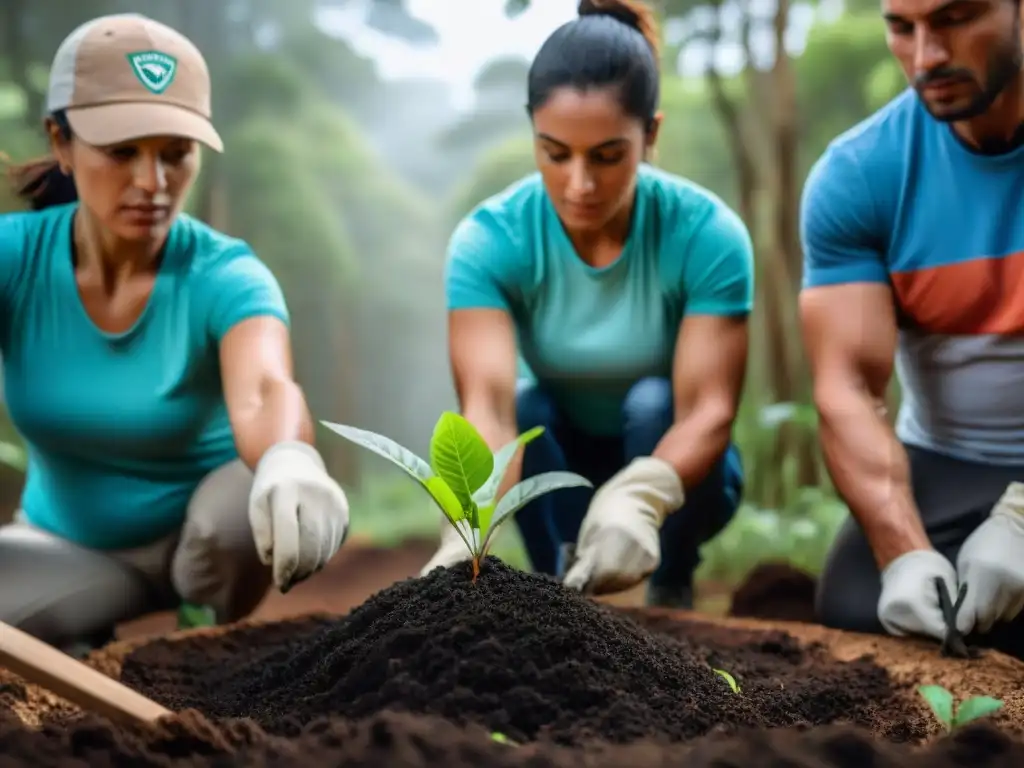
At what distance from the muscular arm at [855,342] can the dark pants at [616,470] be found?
27 cm

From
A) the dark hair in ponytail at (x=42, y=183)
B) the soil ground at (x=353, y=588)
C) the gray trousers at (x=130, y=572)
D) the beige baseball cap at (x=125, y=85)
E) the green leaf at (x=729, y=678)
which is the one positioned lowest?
the soil ground at (x=353, y=588)

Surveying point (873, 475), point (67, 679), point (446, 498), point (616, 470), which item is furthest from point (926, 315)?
point (67, 679)

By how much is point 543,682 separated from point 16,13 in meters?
3.24

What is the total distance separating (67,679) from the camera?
83 cm

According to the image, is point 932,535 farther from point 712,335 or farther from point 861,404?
point 712,335

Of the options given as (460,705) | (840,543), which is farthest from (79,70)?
(840,543)

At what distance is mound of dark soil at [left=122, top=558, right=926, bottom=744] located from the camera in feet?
2.91

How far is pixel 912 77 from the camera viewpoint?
57.2 inches

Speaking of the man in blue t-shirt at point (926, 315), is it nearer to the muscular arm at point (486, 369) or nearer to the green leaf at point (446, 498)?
the muscular arm at point (486, 369)

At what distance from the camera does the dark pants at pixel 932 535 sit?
61.2 inches

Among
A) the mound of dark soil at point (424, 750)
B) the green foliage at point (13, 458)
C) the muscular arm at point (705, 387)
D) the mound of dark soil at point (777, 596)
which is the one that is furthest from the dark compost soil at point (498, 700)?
the green foliage at point (13, 458)

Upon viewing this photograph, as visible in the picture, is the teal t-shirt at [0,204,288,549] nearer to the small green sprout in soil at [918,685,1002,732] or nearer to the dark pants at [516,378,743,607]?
the dark pants at [516,378,743,607]

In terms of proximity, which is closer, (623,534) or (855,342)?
(623,534)

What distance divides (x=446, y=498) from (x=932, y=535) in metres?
0.89
